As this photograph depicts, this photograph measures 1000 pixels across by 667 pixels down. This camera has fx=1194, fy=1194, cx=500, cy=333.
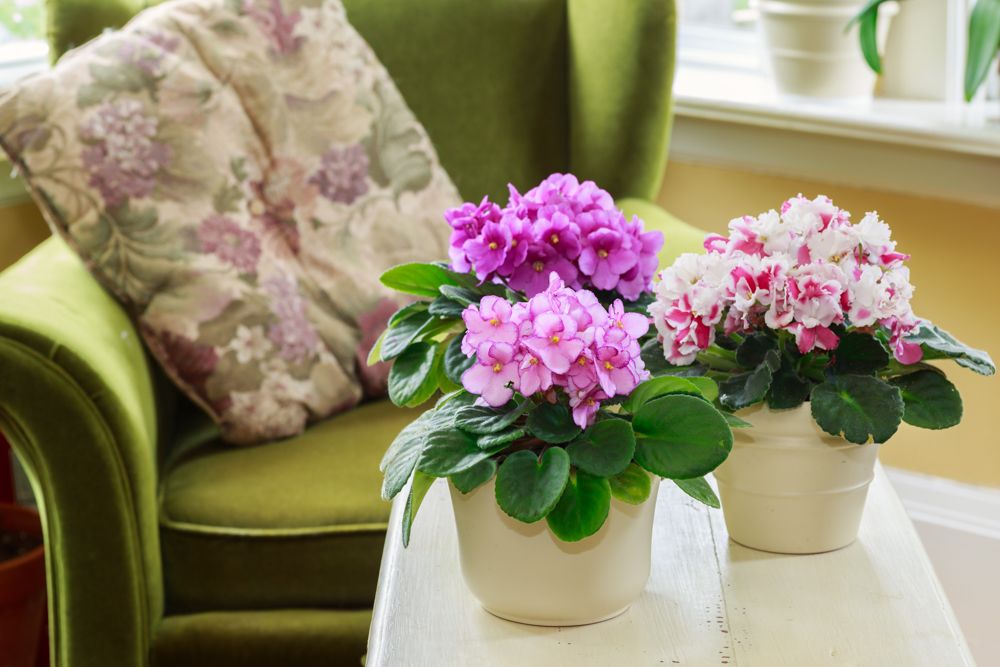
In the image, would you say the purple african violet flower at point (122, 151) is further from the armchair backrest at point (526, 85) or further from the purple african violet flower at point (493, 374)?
the purple african violet flower at point (493, 374)

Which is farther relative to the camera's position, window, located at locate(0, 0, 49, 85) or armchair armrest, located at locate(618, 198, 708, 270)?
window, located at locate(0, 0, 49, 85)

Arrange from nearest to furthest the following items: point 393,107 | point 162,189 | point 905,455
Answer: point 162,189
point 393,107
point 905,455

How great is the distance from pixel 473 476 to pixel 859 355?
0.30 meters

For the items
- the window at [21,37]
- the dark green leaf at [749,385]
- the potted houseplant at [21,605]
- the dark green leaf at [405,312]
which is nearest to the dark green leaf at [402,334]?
the dark green leaf at [405,312]

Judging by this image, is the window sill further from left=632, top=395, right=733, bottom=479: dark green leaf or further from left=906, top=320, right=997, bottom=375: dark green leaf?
left=632, top=395, right=733, bottom=479: dark green leaf

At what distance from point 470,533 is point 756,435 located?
0.74ft

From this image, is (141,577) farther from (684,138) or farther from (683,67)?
(683,67)

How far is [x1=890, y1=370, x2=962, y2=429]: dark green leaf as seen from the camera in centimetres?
84

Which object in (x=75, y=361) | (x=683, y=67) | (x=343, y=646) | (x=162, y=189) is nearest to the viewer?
(x=75, y=361)

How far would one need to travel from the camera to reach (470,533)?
812 mm

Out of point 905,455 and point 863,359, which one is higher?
point 863,359

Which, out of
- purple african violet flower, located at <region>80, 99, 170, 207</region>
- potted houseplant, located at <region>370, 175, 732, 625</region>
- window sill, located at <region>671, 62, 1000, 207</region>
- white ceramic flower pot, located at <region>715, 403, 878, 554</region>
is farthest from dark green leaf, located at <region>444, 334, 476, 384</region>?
window sill, located at <region>671, 62, 1000, 207</region>

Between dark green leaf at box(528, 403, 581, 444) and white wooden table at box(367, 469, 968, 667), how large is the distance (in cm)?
15

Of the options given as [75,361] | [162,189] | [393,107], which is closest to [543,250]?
[75,361]
